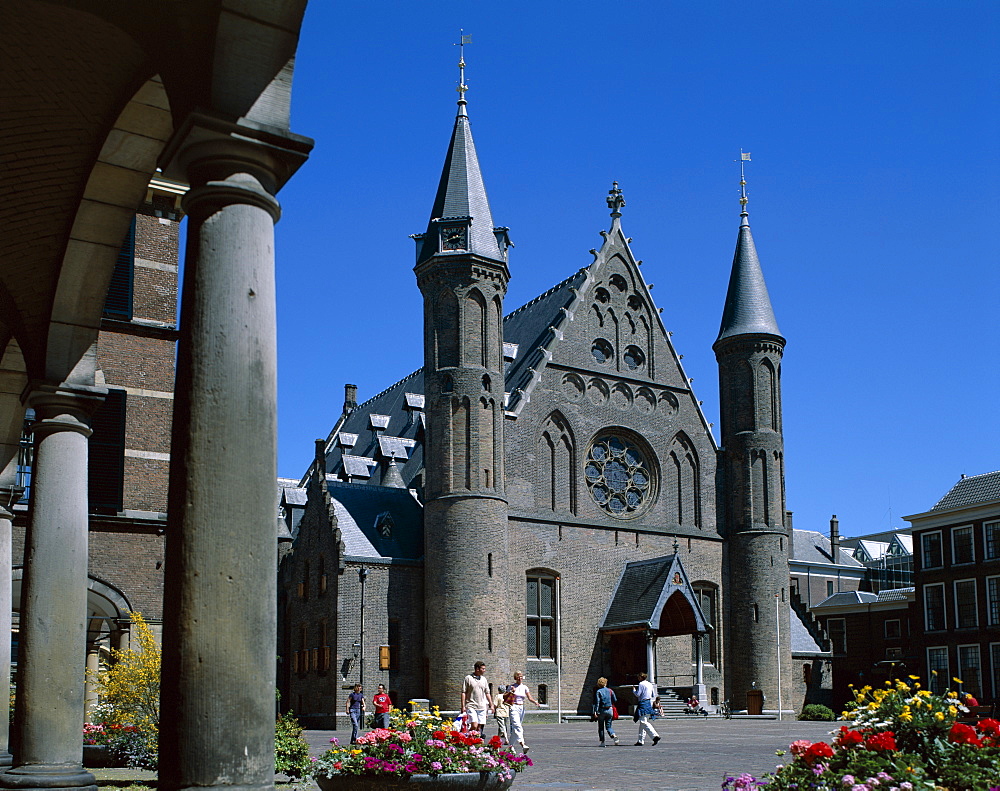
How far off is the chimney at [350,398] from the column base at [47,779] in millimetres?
66425

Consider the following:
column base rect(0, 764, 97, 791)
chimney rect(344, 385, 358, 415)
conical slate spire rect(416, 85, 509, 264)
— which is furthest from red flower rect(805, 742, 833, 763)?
chimney rect(344, 385, 358, 415)

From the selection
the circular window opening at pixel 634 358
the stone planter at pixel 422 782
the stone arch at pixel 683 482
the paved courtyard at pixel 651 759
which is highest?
the circular window opening at pixel 634 358

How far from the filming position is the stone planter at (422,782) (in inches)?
411

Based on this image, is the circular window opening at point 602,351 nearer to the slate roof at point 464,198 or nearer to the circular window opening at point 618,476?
the circular window opening at point 618,476

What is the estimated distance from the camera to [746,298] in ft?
167

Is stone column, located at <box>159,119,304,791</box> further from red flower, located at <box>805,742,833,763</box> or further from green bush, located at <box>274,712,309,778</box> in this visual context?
green bush, located at <box>274,712,309,778</box>

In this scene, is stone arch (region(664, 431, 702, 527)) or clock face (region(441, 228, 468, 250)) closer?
clock face (region(441, 228, 468, 250))

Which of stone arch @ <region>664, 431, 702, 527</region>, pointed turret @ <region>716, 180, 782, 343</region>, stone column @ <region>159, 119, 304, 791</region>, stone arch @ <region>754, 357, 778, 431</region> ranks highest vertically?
pointed turret @ <region>716, 180, 782, 343</region>

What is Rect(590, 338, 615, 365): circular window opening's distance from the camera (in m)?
48.0

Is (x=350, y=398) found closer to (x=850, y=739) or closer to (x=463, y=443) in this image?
(x=463, y=443)

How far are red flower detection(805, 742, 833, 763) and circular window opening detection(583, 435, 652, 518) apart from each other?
38.2 meters

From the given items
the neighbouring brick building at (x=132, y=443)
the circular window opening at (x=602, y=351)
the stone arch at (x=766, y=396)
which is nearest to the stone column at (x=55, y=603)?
the neighbouring brick building at (x=132, y=443)

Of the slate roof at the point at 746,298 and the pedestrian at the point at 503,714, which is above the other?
the slate roof at the point at 746,298

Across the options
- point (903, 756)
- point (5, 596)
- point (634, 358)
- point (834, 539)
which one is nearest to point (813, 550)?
point (834, 539)
